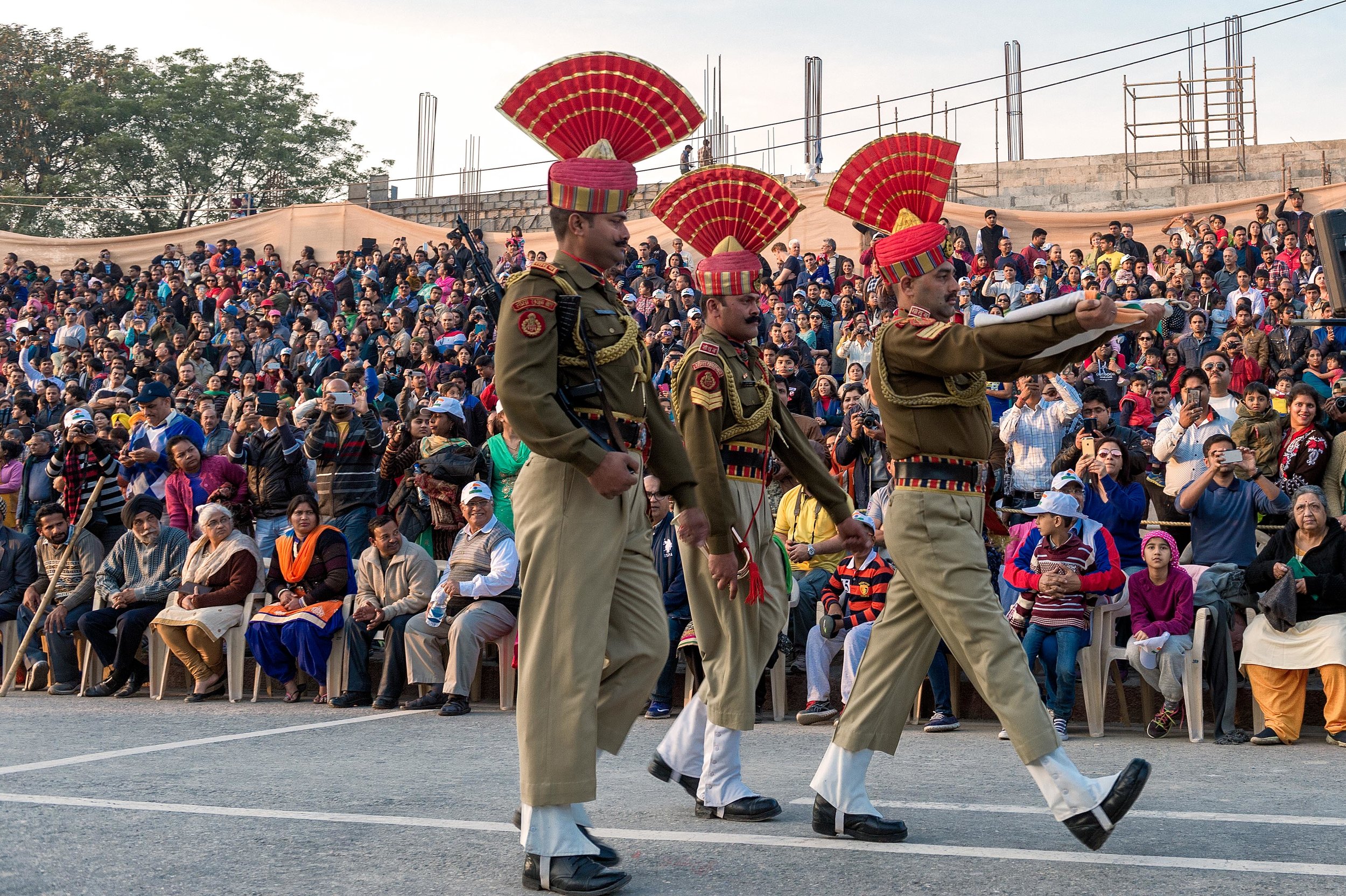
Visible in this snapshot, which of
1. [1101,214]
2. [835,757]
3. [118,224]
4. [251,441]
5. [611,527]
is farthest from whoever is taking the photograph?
[118,224]

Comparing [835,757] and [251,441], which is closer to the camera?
[835,757]

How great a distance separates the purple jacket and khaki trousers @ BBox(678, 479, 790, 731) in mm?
7856

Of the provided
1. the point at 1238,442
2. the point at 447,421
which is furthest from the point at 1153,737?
the point at 447,421

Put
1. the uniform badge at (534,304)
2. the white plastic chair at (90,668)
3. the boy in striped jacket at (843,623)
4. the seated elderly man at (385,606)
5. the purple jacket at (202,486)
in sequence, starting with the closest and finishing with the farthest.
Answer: the uniform badge at (534,304), the boy in striped jacket at (843,623), the seated elderly man at (385,606), the white plastic chair at (90,668), the purple jacket at (202,486)

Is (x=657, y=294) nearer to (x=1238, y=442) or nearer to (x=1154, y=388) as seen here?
(x=1154, y=388)

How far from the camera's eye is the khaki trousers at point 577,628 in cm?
420

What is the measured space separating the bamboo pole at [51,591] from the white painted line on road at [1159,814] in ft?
25.6

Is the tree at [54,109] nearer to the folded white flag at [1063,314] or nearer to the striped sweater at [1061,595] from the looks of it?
the striped sweater at [1061,595]

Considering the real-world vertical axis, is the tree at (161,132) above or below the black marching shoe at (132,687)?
above

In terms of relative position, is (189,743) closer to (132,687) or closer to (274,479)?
(132,687)

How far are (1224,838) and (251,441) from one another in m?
9.93

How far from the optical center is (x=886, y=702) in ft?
16.0

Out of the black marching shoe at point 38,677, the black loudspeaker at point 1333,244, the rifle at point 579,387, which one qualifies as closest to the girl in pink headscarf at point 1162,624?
the black loudspeaker at point 1333,244

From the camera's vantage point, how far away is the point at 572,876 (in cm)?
405
